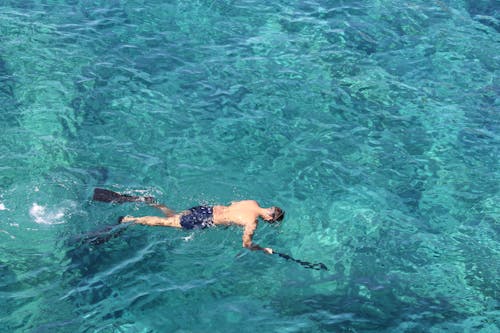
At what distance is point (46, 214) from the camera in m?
12.0

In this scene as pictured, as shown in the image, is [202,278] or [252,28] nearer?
[202,278]

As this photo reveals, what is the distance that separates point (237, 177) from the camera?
13.8m

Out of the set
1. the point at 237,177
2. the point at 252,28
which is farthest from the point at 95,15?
the point at 237,177

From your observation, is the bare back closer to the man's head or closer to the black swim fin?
the man's head

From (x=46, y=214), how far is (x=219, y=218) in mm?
3763

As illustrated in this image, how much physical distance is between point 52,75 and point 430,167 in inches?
433

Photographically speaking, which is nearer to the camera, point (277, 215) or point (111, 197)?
point (277, 215)

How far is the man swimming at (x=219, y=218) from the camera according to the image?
38.5ft

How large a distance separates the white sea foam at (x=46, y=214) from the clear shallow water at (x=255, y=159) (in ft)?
0.09

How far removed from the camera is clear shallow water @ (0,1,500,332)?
11055 mm

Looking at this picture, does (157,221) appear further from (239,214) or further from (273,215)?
(273,215)

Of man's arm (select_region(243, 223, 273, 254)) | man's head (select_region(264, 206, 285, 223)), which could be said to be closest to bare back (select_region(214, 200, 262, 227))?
man's arm (select_region(243, 223, 273, 254))

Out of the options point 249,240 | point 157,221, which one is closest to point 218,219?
point 249,240

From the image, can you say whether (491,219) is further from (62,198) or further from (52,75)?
(52,75)
